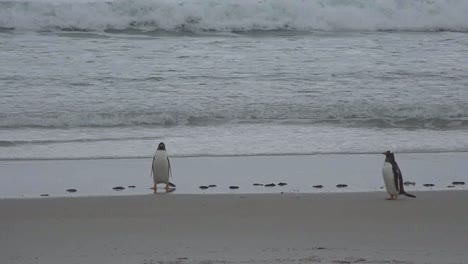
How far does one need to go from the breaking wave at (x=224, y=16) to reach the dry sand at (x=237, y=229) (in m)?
17.8

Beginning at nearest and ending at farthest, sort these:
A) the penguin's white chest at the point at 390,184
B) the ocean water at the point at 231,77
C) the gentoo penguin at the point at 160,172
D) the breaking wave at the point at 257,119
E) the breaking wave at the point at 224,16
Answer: the penguin's white chest at the point at 390,184, the gentoo penguin at the point at 160,172, the ocean water at the point at 231,77, the breaking wave at the point at 257,119, the breaking wave at the point at 224,16

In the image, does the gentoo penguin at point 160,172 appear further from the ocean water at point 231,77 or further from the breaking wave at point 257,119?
the breaking wave at point 257,119

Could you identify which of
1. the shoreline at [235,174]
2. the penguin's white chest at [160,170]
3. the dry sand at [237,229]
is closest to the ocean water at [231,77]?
the shoreline at [235,174]

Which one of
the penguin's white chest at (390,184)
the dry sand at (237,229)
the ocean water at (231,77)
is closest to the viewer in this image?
the dry sand at (237,229)

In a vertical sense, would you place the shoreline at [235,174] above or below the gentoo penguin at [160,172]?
below

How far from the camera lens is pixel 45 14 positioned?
25094 millimetres

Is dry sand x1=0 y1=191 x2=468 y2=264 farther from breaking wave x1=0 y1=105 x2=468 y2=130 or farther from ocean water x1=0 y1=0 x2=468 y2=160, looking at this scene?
breaking wave x1=0 y1=105 x2=468 y2=130

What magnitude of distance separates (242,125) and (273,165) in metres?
3.17

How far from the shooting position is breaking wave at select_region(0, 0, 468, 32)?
82.3ft

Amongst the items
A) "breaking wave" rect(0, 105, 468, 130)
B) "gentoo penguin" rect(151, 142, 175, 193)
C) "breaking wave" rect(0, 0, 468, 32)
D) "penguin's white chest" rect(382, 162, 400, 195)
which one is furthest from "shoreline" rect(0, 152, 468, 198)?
"breaking wave" rect(0, 0, 468, 32)

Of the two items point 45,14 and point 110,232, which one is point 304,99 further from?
point 45,14

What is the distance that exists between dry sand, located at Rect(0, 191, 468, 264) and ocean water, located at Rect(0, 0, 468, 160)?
280 cm

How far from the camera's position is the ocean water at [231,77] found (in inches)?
460

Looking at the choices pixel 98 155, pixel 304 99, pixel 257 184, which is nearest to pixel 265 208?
pixel 257 184
